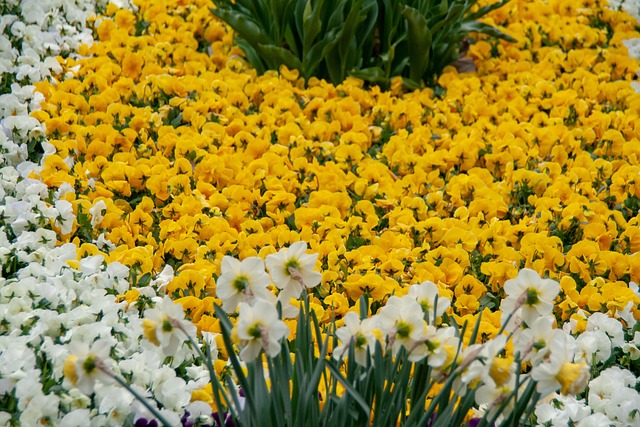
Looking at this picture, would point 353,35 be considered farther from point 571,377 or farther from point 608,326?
point 571,377

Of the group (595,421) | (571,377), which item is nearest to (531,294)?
(571,377)

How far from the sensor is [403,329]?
1.52 meters

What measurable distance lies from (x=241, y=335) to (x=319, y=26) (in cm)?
235

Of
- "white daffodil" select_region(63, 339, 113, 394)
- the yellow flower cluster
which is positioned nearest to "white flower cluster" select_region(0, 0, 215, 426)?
"white daffodil" select_region(63, 339, 113, 394)

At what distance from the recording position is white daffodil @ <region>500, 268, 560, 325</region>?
1538 mm

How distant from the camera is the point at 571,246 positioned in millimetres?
2654

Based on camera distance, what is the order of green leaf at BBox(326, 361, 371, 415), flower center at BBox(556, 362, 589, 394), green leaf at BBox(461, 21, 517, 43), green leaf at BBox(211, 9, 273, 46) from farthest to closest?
green leaf at BBox(461, 21, 517, 43) < green leaf at BBox(211, 9, 273, 46) < green leaf at BBox(326, 361, 371, 415) < flower center at BBox(556, 362, 589, 394)

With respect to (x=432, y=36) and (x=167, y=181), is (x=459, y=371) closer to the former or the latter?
(x=167, y=181)

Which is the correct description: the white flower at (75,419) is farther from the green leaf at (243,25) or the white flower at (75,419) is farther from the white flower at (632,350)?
the green leaf at (243,25)

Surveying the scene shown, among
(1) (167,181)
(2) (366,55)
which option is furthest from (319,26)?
(1) (167,181)

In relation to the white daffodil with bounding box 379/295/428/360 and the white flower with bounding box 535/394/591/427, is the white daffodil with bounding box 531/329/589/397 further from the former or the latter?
the white flower with bounding box 535/394/591/427

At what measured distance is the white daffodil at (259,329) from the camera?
1432 millimetres

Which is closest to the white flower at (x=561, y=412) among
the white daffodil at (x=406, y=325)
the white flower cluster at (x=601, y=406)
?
the white flower cluster at (x=601, y=406)

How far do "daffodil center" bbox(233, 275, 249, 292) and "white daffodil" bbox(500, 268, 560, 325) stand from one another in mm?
466
